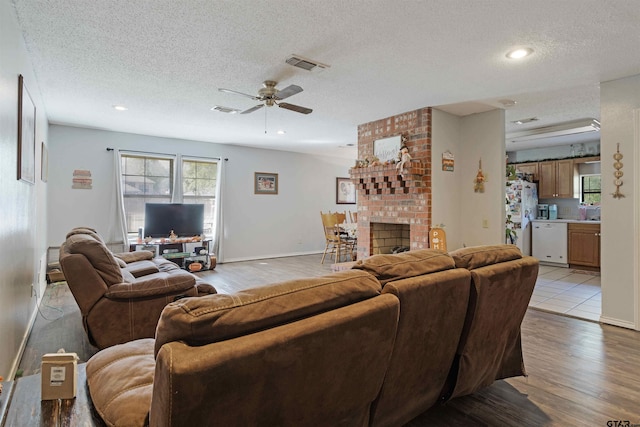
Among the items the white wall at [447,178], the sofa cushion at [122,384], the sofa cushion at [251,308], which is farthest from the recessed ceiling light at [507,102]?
the sofa cushion at [122,384]

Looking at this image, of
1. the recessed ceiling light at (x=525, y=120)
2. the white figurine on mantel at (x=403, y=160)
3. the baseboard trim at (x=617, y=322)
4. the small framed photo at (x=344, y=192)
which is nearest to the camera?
the baseboard trim at (x=617, y=322)

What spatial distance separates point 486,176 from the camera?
4.45 metres

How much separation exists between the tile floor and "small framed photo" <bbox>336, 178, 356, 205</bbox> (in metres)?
4.50

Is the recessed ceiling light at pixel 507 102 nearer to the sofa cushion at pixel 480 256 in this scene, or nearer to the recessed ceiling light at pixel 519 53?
the recessed ceiling light at pixel 519 53

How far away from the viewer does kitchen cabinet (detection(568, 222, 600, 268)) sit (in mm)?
5711

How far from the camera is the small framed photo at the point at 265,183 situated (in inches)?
287

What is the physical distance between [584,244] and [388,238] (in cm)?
353

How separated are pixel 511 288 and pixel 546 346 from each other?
1.43 m

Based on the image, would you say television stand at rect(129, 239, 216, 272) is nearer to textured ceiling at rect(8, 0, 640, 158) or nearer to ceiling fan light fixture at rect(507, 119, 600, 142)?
textured ceiling at rect(8, 0, 640, 158)

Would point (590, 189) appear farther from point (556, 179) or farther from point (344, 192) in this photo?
point (344, 192)

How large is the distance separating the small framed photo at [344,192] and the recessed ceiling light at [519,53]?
5.93m

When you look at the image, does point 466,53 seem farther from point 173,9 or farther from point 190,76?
point 190,76

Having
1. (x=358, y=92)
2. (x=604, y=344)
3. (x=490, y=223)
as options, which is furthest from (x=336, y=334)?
(x=490, y=223)

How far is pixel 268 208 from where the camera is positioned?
24.5 feet
